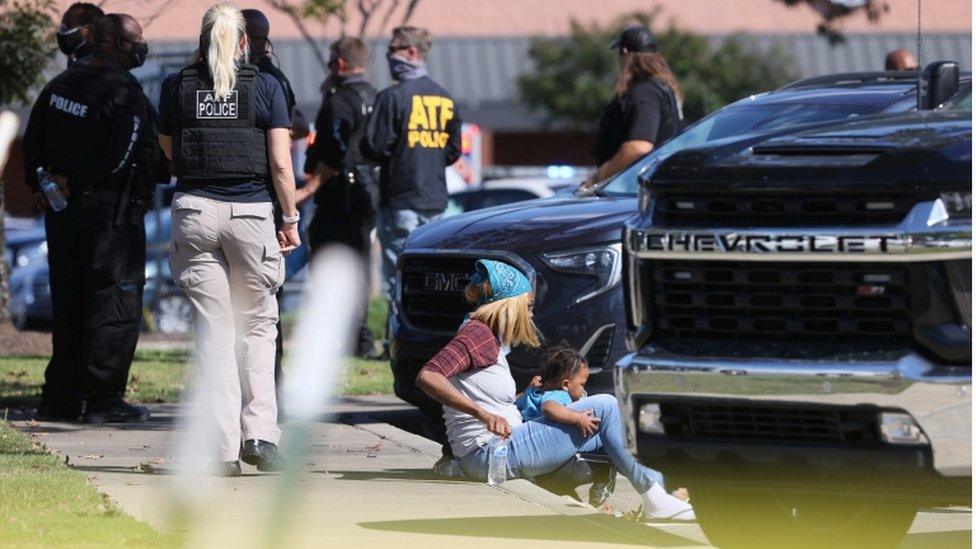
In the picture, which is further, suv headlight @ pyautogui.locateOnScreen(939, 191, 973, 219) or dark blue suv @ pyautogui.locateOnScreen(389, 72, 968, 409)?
dark blue suv @ pyautogui.locateOnScreen(389, 72, 968, 409)

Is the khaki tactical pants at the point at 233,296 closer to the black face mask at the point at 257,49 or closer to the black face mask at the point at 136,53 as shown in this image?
the black face mask at the point at 257,49

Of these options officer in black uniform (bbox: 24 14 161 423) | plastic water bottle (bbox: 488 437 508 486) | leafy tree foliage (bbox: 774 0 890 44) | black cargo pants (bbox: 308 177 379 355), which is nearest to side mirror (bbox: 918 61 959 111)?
plastic water bottle (bbox: 488 437 508 486)

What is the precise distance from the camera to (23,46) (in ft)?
45.1

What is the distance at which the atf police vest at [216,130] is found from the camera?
7.73m

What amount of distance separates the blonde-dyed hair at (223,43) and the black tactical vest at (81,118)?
5.84 feet

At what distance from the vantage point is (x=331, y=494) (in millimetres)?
7188

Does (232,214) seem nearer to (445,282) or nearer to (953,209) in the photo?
(445,282)

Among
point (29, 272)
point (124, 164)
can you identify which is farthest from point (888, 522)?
point (29, 272)

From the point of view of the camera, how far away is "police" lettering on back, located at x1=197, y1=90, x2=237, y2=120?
305 inches

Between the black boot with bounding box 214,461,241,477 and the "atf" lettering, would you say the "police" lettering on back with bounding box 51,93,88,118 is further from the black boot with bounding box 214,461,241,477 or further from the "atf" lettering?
the "atf" lettering

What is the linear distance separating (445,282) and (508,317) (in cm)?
102

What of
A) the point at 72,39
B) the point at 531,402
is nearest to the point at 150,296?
the point at 72,39

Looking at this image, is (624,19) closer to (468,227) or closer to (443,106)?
(443,106)

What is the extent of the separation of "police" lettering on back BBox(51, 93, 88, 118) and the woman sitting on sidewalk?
2.71 m
